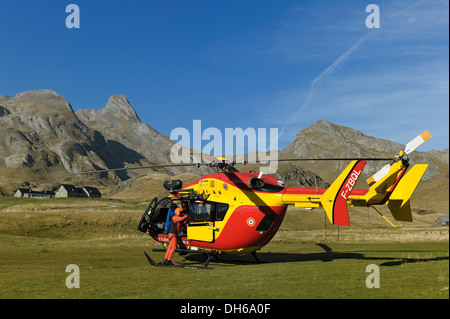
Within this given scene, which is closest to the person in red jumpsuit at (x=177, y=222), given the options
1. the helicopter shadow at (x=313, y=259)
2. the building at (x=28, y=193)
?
the helicopter shadow at (x=313, y=259)

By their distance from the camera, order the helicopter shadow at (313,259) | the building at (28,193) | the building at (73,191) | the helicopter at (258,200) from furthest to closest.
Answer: the building at (73,191) → the building at (28,193) → the helicopter shadow at (313,259) → the helicopter at (258,200)

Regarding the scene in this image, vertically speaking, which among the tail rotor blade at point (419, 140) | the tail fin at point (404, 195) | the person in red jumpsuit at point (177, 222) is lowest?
the person in red jumpsuit at point (177, 222)

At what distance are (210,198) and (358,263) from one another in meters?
8.52

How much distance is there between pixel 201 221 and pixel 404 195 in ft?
35.6

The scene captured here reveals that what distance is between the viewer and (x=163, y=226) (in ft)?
82.6

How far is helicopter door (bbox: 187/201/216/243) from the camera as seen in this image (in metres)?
21.9

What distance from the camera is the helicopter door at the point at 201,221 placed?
Result: 21.9m

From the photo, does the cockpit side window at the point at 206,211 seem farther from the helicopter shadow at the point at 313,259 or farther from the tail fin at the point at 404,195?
the tail fin at the point at 404,195

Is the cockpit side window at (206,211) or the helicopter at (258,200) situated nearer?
the helicopter at (258,200)

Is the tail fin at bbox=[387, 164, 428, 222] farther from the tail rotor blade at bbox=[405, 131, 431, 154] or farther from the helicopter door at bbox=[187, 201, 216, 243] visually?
the helicopter door at bbox=[187, 201, 216, 243]

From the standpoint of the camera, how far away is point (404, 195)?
19.9m
